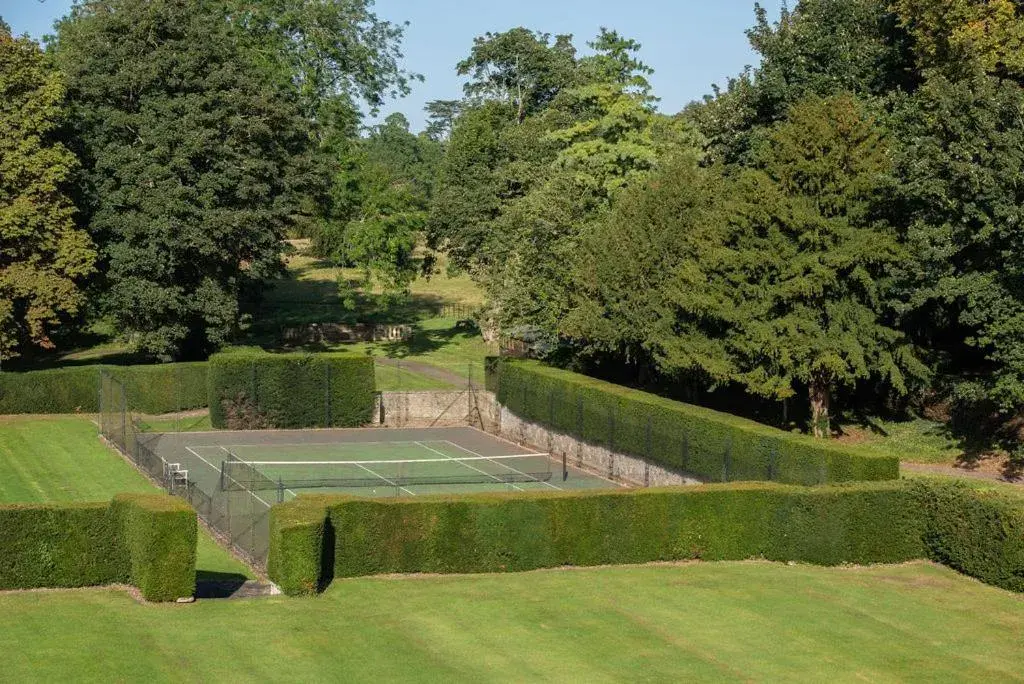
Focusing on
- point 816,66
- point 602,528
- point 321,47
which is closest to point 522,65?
point 321,47

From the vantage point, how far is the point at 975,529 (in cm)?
3594

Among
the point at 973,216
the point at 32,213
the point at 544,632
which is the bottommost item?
the point at 544,632

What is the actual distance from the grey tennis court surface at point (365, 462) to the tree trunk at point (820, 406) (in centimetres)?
867

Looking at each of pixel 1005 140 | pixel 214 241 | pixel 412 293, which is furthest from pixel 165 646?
pixel 412 293

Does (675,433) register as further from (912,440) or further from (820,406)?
→ (912,440)

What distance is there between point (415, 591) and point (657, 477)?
71.9 feet

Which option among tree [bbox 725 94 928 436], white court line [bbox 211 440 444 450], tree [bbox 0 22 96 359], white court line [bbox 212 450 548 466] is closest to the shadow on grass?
white court line [bbox 212 450 548 466]

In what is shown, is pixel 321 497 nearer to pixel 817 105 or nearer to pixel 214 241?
pixel 817 105

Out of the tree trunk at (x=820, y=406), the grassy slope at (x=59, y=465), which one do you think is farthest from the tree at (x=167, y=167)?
the tree trunk at (x=820, y=406)

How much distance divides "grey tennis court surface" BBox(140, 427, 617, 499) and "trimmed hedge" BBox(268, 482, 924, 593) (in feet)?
41.8

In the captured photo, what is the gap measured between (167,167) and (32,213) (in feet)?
26.7

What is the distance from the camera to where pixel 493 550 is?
35.2 metres

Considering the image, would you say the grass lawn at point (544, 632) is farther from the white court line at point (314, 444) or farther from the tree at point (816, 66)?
the tree at point (816, 66)

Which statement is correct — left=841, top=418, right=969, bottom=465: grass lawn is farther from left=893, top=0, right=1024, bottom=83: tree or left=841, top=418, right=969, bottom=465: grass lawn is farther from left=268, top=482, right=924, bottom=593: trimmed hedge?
left=893, top=0, right=1024, bottom=83: tree
